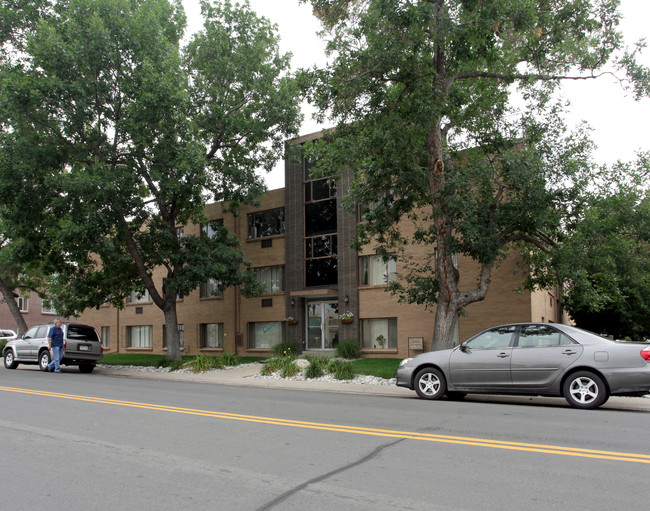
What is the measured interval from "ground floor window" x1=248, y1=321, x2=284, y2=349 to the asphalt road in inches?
629

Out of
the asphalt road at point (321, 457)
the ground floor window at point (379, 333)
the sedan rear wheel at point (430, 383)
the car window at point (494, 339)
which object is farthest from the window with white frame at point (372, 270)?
the asphalt road at point (321, 457)

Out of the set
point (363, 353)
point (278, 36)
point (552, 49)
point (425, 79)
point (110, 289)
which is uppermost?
point (278, 36)

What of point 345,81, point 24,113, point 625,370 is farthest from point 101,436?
point 24,113

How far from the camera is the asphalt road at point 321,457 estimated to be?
15.5 ft

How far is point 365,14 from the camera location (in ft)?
45.6

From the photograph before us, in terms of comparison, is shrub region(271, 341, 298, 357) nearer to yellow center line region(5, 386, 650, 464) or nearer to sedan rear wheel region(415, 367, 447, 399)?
sedan rear wheel region(415, 367, 447, 399)

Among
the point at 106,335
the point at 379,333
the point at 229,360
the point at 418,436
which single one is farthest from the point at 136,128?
the point at 106,335

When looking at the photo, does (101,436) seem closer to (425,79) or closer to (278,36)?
(425,79)

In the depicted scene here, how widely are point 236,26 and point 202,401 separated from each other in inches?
637

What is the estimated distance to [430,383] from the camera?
37.2 feet

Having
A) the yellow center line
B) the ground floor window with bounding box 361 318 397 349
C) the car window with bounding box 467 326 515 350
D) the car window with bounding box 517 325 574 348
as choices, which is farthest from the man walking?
the car window with bounding box 517 325 574 348

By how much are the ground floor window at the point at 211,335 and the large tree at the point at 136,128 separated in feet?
19.5

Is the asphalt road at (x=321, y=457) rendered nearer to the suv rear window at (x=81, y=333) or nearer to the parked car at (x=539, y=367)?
the parked car at (x=539, y=367)

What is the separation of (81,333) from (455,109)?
14.8m
